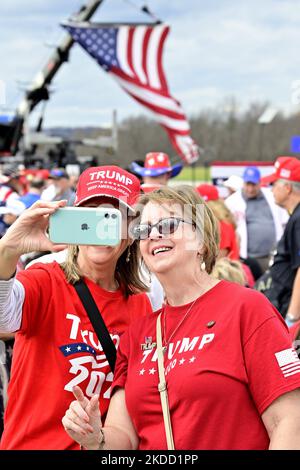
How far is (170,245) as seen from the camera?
2361 mm

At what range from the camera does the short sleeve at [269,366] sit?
2.08 m

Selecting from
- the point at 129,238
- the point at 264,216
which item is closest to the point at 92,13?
the point at 264,216

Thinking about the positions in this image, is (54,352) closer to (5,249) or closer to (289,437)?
(5,249)

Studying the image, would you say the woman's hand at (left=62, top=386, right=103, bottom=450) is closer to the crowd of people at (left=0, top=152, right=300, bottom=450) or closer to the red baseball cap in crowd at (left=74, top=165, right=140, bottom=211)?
the crowd of people at (left=0, top=152, right=300, bottom=450)

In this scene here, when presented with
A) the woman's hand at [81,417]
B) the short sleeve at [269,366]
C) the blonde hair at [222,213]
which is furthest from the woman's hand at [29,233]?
the blonde hair at [222,213]

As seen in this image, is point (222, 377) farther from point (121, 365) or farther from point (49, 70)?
point (49, 70)

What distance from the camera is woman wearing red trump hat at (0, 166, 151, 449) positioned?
2.49 meters

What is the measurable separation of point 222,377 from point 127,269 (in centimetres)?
93

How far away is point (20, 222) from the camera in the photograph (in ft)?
8.13

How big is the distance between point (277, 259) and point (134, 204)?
334cm

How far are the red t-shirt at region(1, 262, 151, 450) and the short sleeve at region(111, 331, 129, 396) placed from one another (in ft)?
0.57

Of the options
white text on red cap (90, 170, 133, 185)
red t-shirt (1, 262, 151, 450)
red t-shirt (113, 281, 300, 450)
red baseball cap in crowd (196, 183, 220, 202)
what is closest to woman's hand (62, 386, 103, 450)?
red t-shirt (113, 281, 300, 450)

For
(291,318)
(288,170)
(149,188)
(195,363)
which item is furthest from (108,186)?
(288,170)

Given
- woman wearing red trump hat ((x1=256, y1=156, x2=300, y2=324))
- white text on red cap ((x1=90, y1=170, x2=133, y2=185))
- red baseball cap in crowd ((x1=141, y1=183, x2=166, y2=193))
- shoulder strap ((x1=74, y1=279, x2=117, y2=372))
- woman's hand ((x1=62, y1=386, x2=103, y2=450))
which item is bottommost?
woman wearing red trump hat ((x1=256, y1=156, x2=300, y2=324))
